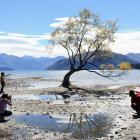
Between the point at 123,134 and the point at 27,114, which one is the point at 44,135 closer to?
the point at 123,134

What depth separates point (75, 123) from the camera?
26.1m

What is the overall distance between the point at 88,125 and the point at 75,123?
4.03 ft

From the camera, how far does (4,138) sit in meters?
20.3

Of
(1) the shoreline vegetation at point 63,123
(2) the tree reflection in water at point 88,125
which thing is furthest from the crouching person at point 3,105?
(2) the tree reflection in water at point 88,125

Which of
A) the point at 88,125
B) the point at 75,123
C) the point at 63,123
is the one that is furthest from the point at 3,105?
the point at 88,125

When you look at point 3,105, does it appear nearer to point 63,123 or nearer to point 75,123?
point 63,123

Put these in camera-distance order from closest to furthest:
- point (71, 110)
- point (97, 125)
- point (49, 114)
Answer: point (97, 125) < point (49, 114) < point (71, 110)

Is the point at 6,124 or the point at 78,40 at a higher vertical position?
the point at 78,40

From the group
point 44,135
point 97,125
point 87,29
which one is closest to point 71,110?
point 97,125

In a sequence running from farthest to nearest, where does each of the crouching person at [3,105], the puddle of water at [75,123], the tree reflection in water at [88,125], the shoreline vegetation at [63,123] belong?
the crouching person at [3,105], the puddle of water at [75,123], the tree reflection in water at [88,125], the shoreline vegetation at [63,123]

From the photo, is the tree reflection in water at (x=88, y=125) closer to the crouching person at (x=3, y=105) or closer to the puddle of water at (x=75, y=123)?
the puddle of water at (x=75, y=123)

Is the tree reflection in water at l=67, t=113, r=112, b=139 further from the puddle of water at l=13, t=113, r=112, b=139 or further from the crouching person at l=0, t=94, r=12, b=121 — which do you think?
the crouching person at l=0, t=94, r=12, b=121

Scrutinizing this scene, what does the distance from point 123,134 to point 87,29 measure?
2091 inches

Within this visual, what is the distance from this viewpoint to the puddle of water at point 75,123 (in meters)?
22.5
